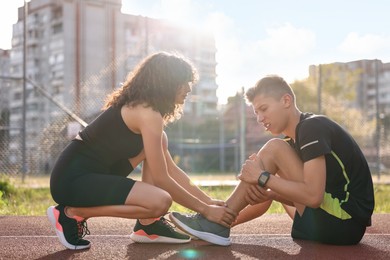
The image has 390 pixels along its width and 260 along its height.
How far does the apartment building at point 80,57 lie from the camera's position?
504 inches

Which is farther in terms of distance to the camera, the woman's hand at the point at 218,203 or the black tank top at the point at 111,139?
the woman's hand at the point at 218,203

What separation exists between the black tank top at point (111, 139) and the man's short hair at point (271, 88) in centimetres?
65

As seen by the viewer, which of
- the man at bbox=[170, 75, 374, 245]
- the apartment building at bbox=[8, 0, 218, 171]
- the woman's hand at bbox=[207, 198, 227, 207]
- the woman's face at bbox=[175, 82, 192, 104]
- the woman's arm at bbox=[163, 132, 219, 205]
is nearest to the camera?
the man at bbox=[170, 75, 374, 245]

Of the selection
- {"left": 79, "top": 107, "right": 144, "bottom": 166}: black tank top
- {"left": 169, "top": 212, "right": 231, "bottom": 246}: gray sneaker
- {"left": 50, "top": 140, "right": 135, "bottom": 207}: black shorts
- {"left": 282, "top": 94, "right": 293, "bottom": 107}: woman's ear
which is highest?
{"left": 282, "top": 94, "right": 293, "bottom": 107}: woman's ear

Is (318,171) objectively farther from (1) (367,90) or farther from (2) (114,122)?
(1) (367,90)

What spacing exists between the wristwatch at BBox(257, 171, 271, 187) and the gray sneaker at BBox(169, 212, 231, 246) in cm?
37

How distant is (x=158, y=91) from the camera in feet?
10.4

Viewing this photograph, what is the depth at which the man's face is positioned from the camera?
3162mm

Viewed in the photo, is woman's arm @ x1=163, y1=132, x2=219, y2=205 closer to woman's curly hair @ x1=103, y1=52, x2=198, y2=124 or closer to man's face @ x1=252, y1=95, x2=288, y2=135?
woman's curly hair @ x1=103, y1=52, x2=198, y2=124

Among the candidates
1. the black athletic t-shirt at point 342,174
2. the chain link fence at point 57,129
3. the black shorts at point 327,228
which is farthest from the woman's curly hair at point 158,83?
the chain link fence at point 57,129

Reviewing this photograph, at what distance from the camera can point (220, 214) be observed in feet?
10.6

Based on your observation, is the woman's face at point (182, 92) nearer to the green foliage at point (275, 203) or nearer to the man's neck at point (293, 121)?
the man's neck at point (293, 121)

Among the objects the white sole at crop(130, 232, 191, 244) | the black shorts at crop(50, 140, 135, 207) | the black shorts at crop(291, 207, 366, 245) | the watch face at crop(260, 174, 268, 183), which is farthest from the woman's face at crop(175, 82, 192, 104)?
the black shorts at crop(291, 207, 366, 245)

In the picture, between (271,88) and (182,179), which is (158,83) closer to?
(271,88)
